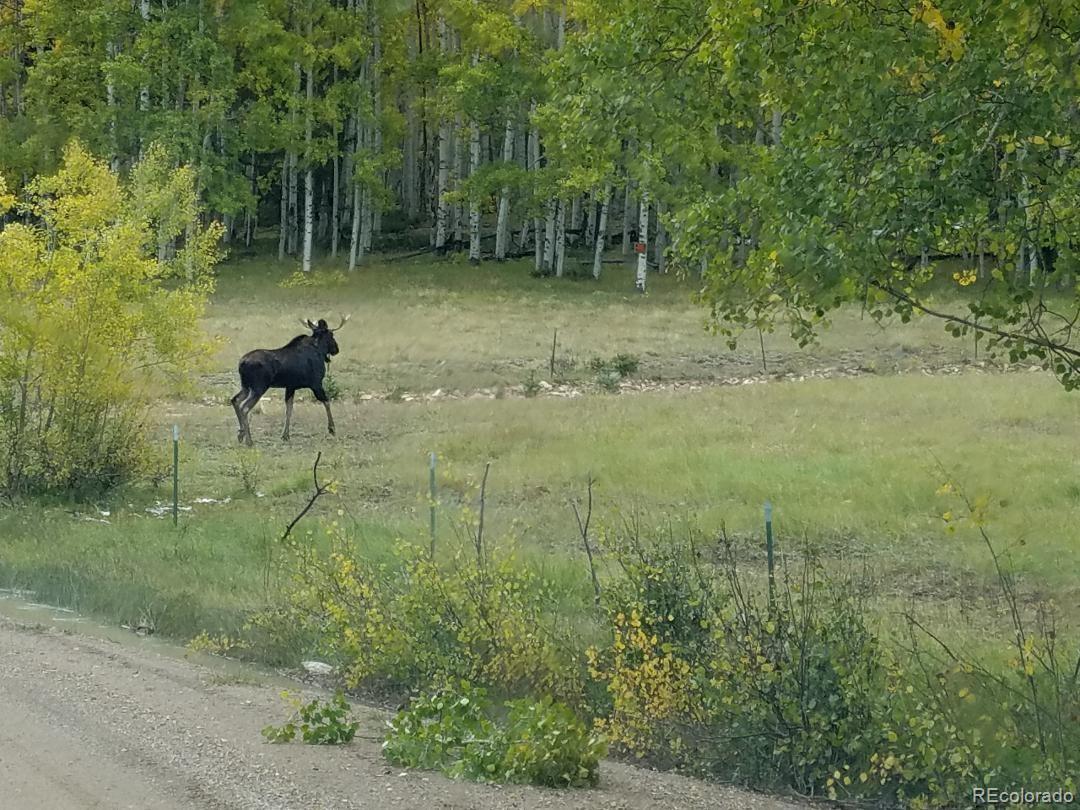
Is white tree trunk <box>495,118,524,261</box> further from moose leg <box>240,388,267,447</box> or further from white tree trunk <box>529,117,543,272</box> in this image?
moose leg <box>240,388,267,447</box>

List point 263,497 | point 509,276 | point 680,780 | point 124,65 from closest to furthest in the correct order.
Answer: point 680,780 → point 263,497 → point 124,65 → point 509,276

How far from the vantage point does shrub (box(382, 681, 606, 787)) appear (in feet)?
24.4

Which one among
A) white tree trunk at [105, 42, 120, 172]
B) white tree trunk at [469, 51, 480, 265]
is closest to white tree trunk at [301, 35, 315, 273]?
white tree trunk at [469, 51, 480, 265]

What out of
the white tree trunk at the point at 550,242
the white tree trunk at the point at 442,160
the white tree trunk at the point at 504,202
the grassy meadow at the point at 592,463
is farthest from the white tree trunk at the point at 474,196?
the grassy meadow at the point at 592,463

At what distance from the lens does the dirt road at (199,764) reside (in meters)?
7.08

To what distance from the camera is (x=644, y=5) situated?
889 centimetres

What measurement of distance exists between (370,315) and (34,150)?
14538mm

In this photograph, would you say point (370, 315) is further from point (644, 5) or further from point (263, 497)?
point (644, 5)

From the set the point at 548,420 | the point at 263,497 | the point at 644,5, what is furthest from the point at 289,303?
the point at 644,5

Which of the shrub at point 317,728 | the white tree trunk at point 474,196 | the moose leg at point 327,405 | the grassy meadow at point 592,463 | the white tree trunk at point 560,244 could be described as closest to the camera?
the shrub at point 317,728

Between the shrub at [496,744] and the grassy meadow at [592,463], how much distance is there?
308cm

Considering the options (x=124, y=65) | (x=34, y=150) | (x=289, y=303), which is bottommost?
(x=289, y=303)

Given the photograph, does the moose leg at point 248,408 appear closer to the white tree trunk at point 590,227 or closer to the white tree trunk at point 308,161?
the white tree trunk at point 308,161

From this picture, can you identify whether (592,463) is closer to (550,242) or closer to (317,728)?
(317,728)
